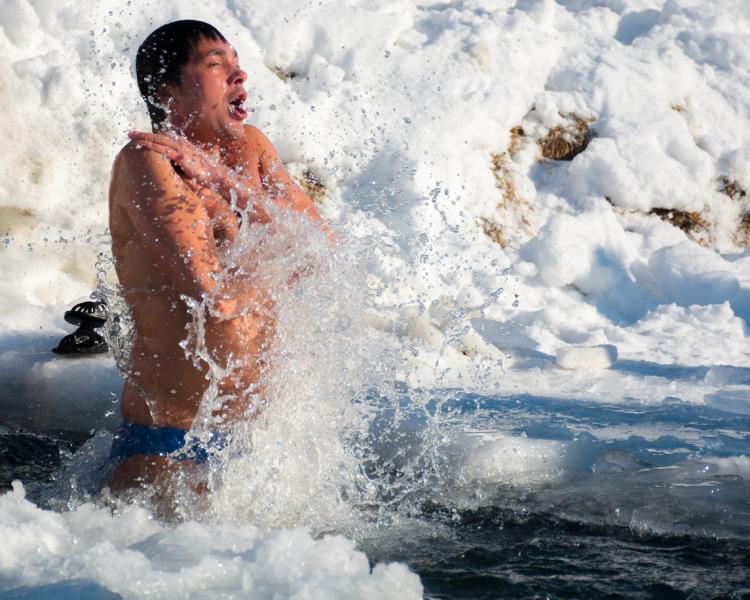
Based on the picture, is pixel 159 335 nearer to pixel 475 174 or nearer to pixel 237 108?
pixel 237 108

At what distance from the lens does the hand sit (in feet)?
7.63

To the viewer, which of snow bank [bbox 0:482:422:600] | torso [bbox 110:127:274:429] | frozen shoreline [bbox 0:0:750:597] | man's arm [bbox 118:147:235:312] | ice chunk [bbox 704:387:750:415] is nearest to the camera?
snow bank [bbox 0:482:422:600]

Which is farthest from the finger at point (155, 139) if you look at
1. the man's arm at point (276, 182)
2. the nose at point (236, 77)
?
the man's arm at point (276, 182)

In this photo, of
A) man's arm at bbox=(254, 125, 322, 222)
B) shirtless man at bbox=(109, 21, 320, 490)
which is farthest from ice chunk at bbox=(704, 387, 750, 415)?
shirtless man at bbox=(109, 21, 320, 490)

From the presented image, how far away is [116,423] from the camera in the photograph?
379 centimetres

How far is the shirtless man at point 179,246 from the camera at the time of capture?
2.33m

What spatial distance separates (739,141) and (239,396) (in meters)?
4.95

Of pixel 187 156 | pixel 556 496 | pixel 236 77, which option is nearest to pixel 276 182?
pixel 236 77

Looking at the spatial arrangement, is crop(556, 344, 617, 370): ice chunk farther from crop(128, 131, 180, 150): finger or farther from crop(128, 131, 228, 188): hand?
crop(128, 131, 180, 150): finger

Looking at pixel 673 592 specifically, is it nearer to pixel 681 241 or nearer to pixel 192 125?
pixel 192 125

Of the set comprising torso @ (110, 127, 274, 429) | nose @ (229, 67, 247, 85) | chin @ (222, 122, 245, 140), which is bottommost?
torso @ (110, 127, 274, 429)

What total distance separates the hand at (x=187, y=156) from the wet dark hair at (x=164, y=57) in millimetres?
142

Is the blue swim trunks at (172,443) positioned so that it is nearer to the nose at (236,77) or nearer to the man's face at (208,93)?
the man's face at (208,93)

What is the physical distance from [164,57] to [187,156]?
32 centimetres
